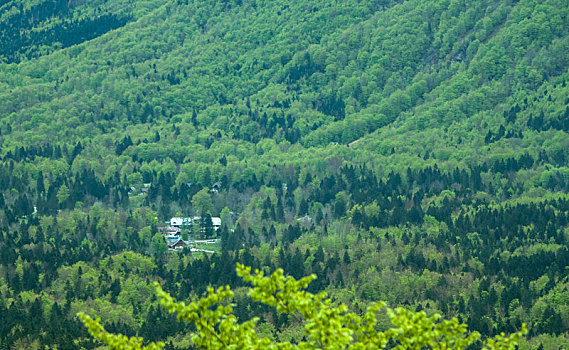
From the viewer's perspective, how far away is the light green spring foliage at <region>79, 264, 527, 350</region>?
39.8 metres

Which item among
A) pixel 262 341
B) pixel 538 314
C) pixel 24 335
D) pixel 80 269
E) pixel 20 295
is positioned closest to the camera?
pixel 262 341

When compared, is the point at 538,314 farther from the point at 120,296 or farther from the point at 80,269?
the point at 80,269

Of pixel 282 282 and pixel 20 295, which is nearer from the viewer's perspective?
pixel 282 282

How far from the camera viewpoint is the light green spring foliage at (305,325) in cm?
3981

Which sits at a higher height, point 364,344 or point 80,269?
point 364,344

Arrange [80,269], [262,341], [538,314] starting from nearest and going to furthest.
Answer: [262,341]
[538,314]
[80,269]

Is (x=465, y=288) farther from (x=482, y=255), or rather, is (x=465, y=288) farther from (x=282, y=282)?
(x=282, y=282)

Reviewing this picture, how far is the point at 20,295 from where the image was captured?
589 ft

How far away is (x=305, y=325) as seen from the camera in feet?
134

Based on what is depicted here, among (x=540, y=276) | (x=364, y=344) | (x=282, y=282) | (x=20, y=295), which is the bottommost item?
(x=540, y=276)

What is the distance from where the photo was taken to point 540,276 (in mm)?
185000

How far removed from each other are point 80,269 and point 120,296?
16.6m

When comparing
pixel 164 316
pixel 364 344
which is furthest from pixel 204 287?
pixel 364 344

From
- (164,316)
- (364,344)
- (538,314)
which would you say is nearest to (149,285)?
(164,316)
